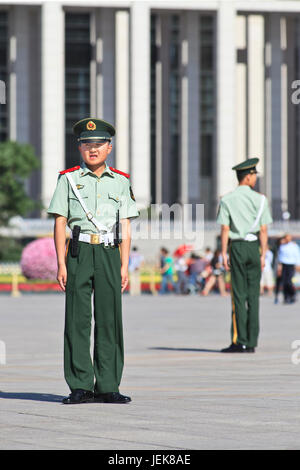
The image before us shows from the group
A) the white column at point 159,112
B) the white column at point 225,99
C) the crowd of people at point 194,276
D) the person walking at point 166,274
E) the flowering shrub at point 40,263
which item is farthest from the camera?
the white column at point 159,112

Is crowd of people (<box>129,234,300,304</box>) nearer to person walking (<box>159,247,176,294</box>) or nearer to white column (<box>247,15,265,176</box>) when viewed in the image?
person walking (<box>159,247,176,294</box>)

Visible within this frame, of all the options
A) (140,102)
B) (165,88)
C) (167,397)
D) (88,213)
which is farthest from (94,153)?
(165,88)

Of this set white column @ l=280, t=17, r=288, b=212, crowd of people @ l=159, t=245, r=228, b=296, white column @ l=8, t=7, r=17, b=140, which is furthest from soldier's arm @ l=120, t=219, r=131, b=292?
white column @ l=280, t=17, r=288, b=212

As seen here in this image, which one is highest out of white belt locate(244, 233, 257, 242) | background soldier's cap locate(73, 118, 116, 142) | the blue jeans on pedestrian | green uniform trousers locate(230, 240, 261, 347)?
background soldier's cap locate(73, 118, 116, 142)

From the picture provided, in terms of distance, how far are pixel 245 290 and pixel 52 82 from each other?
62.6 meters

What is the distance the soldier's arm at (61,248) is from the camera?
866 centimetres

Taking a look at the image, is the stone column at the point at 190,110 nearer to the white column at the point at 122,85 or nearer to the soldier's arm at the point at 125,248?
the white column at the point at 122,85

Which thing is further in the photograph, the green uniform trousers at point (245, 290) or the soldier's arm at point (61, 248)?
the green uniform trousers at point (245, 290)

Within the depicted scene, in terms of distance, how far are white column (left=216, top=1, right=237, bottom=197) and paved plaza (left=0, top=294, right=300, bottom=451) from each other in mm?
58884

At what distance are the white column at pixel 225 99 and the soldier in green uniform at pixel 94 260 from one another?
6737cm

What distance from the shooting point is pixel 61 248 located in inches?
343

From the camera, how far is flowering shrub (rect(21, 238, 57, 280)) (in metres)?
38.8

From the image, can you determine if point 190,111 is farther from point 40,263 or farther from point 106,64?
point 40,263

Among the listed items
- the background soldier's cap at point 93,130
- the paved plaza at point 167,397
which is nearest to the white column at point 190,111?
the paved plaza at point 167,397
